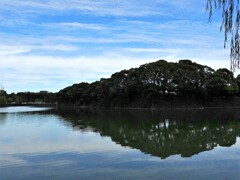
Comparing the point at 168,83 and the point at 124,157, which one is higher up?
the point at 168,83

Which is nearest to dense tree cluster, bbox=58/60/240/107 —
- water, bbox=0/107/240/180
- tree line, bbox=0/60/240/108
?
tree line, bbox=0/60/240/108

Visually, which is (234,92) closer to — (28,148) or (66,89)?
(66,89)

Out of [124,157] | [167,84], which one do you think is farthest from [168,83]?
[124,157]

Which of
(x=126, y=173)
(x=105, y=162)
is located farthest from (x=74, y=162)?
(x=126, y=173)

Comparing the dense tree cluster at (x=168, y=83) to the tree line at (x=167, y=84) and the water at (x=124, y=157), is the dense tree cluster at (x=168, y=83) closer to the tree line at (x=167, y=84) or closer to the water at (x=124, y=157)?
the tree line at (x=167, y=84)

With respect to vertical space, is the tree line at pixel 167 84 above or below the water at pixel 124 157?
above

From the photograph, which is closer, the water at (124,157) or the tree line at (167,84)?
the water at (124,157)

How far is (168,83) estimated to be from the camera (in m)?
73.3

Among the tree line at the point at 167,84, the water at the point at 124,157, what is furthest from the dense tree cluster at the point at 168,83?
the water at the point at 124,157

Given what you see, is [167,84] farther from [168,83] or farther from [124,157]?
[124,157]

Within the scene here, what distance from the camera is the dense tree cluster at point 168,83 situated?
72.9 meters

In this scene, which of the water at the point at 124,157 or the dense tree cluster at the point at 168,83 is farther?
the dense tree cluster at the point at 168,83

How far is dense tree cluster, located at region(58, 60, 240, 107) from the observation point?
72.9 m

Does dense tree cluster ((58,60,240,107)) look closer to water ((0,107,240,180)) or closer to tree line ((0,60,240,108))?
tree line ((0,60,240,108))
